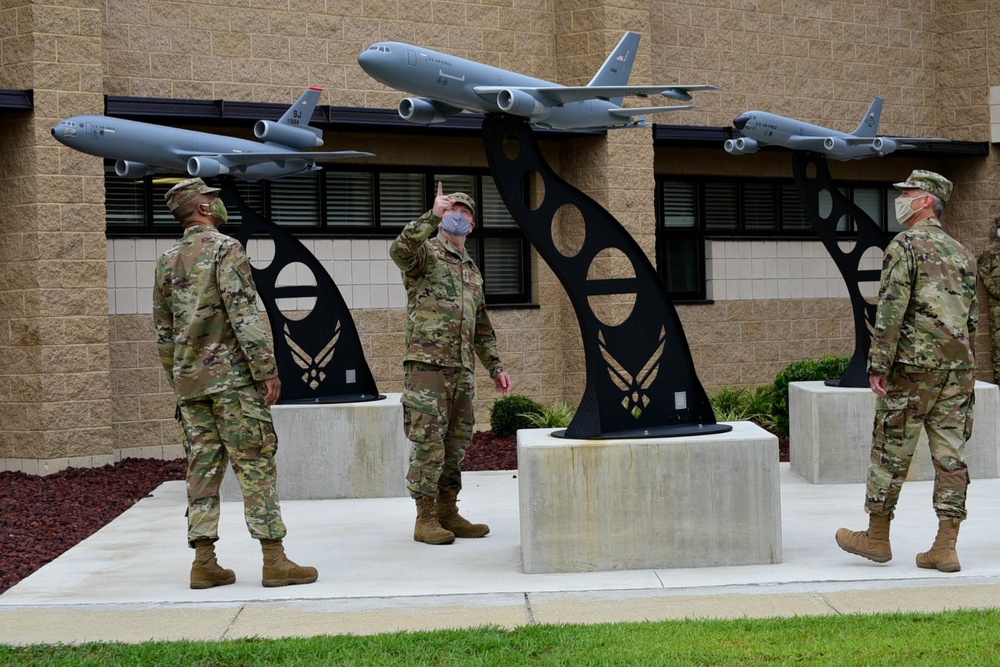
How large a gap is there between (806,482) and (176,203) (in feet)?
20.5

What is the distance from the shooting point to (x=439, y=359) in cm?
847

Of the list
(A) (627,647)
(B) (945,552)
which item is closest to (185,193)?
(A) (627,647)

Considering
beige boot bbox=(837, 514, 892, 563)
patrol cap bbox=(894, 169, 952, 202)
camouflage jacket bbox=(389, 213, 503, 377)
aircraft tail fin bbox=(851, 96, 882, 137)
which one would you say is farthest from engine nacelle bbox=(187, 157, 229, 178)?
aircraft tail fin bbox=(851, 96, 882, 137)

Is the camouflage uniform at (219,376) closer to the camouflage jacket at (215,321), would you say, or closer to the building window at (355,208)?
the camouflage jacket at (215,321)

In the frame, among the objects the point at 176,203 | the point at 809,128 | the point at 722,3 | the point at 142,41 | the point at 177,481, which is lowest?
the point at 177,481

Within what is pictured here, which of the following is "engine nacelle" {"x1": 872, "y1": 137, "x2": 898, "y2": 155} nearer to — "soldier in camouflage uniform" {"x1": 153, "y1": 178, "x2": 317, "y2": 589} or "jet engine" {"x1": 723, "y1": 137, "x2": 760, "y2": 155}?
"jet engine" {"x1": 723, "y1": 137, "x2": 760, "y2": 155}

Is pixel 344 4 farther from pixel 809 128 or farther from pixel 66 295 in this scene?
pixel 809 128

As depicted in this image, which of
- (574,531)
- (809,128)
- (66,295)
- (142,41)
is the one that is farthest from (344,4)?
(574,531)

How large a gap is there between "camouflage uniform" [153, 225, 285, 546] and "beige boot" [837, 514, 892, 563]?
133 inches

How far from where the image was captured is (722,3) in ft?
55.4

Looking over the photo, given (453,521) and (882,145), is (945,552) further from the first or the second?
(882,145)

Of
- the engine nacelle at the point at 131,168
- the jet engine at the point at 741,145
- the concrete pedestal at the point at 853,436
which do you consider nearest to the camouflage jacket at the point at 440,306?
the engine nacelle at the point at 131,168

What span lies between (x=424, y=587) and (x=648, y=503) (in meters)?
1.42

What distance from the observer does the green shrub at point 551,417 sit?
14242 mm
